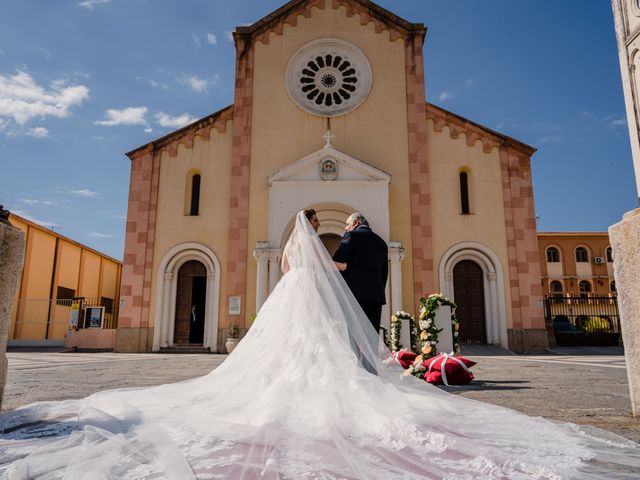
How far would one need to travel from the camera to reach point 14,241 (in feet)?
10.6

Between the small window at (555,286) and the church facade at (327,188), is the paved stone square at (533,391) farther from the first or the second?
Answer: the small window at (555,286)

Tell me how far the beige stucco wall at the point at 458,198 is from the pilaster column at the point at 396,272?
163 centimetres

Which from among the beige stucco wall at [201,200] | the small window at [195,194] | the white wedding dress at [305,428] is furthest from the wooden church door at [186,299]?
the white wedding dress at [305,428]

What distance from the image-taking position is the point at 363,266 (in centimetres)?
528

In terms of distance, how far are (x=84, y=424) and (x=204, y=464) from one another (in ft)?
3.99

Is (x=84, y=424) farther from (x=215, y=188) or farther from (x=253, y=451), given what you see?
(x=215, y=188)

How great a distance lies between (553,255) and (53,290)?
41003 millimetres

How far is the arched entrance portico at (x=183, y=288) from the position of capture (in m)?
16.9

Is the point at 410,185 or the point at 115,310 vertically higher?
the point at 410,185

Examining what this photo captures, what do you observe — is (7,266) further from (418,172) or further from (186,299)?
(418,172)

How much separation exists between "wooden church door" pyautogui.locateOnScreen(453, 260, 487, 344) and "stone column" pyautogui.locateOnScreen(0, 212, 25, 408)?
15.5 metres

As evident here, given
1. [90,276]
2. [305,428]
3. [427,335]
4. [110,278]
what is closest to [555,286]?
[110,278]

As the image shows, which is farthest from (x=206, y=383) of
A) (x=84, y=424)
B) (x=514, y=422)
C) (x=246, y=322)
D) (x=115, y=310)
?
(x=115, y=310)

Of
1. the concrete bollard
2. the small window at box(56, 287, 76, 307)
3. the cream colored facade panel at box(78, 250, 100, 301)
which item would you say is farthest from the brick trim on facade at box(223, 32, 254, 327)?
the cream colored facade panel at box(78, 250, 100, 301)
